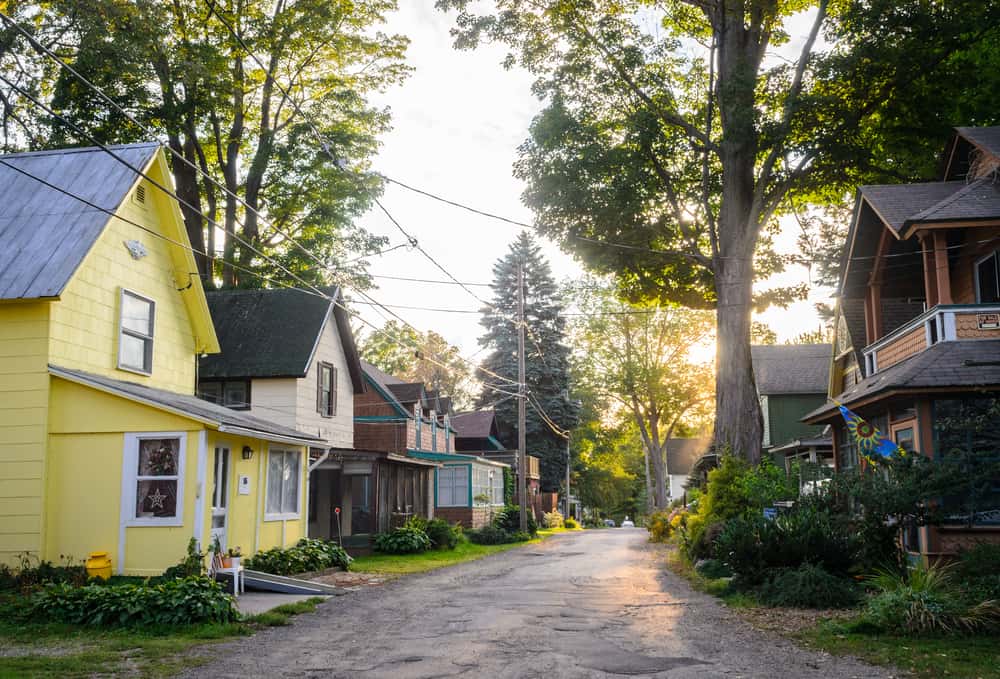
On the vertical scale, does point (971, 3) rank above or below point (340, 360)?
above

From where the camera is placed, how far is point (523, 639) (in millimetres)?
10648

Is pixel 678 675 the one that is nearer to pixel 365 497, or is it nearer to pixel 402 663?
pixel 402 663

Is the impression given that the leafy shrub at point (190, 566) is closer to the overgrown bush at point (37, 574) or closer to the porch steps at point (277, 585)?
the porch steps at point (277, 585)

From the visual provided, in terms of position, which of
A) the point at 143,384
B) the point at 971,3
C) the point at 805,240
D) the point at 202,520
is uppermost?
the point at 971,3

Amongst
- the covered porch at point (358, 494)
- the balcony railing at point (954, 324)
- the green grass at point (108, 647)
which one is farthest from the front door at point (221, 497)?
the balcony railing at point (954, 324)

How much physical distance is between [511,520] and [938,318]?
26.8m

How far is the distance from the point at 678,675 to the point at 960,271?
1471 centimetres

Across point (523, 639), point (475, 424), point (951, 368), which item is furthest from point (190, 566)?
point (475, 424)

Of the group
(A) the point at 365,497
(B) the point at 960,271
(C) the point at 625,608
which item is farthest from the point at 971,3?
(A) the point at 365,497

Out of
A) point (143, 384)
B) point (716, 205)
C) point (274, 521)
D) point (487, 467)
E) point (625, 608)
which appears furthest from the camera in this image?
point (487, 467)

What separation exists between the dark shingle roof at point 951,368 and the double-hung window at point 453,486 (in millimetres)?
24428

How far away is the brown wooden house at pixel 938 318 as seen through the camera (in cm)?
1534

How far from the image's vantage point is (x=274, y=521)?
1912cm

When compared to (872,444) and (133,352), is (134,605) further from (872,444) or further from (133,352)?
(872,444)
